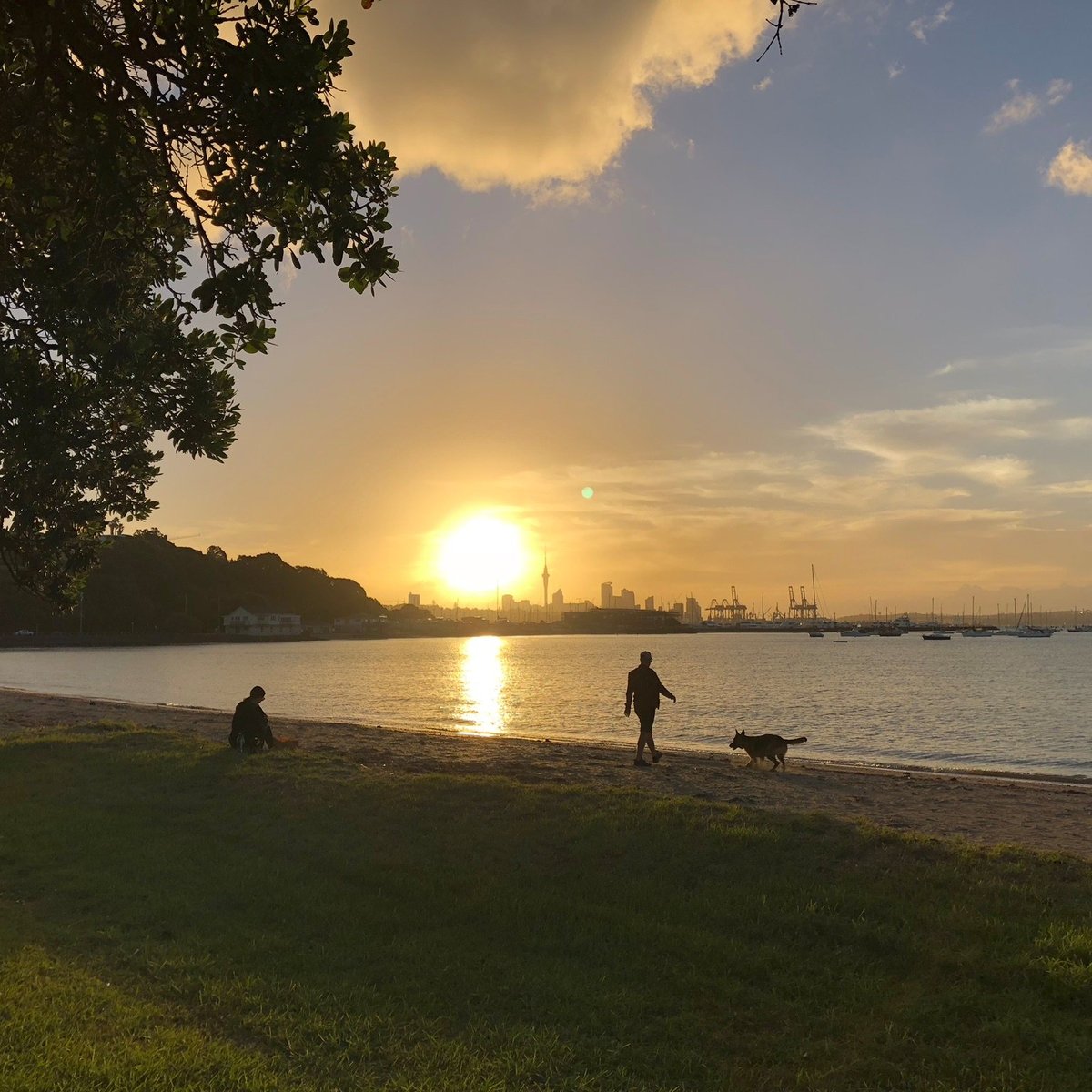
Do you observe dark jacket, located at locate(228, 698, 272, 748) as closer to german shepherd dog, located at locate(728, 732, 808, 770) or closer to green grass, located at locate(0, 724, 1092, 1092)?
green grass, located at locate(0, 724, 1092, 1092)

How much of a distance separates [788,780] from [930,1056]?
1374 cm

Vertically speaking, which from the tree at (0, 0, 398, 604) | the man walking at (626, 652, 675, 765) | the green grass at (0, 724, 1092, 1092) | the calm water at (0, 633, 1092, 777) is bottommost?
the calm water at (0, 633, 1092, 777)

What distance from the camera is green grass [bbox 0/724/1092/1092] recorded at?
5387mm

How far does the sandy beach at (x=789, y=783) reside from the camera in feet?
46.5

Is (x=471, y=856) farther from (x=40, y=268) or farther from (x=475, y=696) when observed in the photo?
(x=475, y=696)

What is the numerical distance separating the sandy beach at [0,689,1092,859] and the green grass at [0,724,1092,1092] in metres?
4.18

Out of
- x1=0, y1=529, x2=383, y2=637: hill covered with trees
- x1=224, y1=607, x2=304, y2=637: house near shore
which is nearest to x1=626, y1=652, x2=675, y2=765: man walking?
x1=0, y1=529, x2=383, y2=637: hill covered with trees

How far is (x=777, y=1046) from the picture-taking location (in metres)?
5.72

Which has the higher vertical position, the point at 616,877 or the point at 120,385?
the point at 120,385

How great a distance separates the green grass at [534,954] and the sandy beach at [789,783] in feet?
13.7

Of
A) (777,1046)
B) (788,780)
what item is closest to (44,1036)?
(777,1046)

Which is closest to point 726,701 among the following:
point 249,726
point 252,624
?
point 249,726

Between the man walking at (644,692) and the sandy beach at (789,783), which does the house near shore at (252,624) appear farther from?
the man walking at (644,692)

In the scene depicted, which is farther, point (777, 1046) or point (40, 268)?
point (40, 268)
